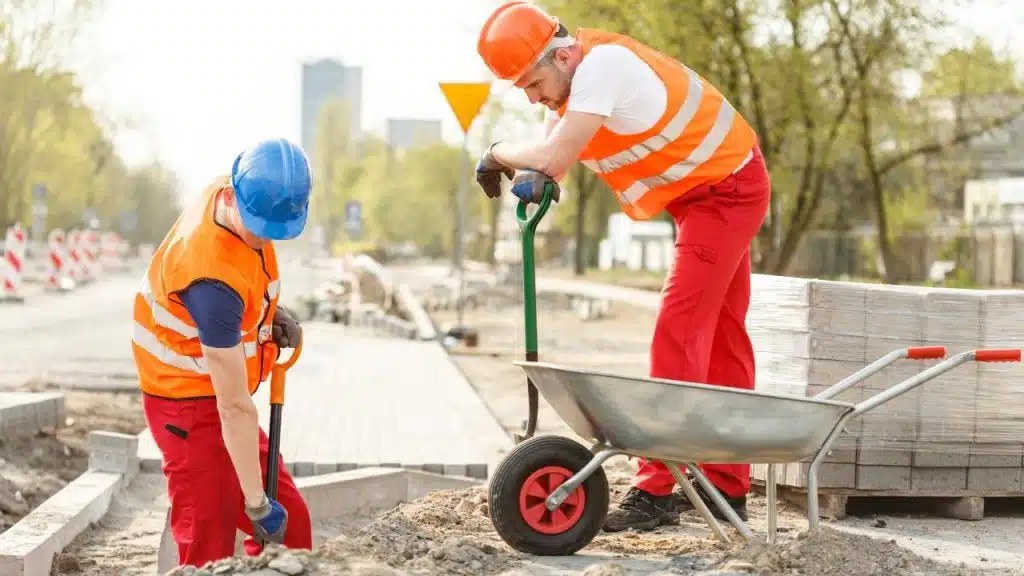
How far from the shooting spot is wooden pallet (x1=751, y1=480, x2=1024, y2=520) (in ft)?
17.7

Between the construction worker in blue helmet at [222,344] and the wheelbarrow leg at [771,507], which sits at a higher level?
the construction worker in blue helmet at [222,344]

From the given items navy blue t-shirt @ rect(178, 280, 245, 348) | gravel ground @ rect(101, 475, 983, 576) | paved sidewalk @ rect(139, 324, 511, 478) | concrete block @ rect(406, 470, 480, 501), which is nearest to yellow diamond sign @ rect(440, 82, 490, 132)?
paved sidewalk @ rect(139, 324, 511, 478)

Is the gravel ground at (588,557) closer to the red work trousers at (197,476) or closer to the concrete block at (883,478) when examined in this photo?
the red work trousers at (197,476)

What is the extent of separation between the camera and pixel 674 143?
4.61 m

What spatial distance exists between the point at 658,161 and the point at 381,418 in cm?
459

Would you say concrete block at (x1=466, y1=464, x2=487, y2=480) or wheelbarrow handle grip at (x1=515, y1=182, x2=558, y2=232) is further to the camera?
concrete block at (x1=466, y1=464, x2=487, y2=480)

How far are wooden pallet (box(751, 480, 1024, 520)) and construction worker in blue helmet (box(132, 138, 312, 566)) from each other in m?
2.23

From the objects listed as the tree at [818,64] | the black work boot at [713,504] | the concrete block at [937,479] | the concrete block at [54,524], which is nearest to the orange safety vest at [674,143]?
the black work boot at [713,504]

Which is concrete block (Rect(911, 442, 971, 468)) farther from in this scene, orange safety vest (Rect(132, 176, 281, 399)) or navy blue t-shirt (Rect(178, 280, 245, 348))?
navy blue t-shirt (Rect(178, 280, 245, 348))

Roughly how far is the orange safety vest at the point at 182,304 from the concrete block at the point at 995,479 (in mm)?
2943

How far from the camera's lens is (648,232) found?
64.6 m

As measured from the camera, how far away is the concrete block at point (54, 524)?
15.1ft

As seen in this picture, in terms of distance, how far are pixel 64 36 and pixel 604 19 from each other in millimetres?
23168

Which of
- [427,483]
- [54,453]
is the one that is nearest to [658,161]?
[427,483]
